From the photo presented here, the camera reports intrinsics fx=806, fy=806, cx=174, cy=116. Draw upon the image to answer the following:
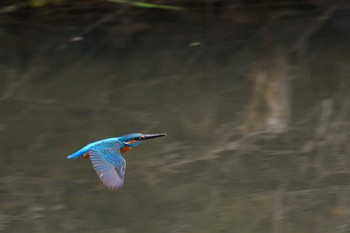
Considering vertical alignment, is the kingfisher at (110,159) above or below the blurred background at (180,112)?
above

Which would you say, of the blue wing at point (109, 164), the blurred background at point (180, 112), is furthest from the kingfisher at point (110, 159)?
the blurred background at point (180, 112)

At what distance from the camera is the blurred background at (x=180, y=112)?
2787mm

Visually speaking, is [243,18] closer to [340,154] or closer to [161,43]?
[161,43]

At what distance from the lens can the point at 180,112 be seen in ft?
12.0

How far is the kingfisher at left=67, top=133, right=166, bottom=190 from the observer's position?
2.14m

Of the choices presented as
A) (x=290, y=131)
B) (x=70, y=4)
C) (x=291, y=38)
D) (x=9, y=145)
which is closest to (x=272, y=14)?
(x=291, y=38)

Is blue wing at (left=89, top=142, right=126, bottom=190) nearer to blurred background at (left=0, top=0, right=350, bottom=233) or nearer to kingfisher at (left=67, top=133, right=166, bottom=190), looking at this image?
kingfisher at (left=67, top=133, right=166, bottom=190)

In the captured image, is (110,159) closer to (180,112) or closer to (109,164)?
(109,164)

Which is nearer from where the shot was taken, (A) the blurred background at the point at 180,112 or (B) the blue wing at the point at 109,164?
(B) the blue wing at the point at 109,164

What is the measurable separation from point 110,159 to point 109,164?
32mm

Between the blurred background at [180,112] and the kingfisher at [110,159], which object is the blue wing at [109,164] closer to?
the kingfisher at [110,159]

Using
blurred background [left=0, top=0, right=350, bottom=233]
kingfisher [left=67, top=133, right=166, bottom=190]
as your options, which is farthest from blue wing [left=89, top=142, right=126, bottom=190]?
blurred background [left=0, top=0, right=350, bottom=233]

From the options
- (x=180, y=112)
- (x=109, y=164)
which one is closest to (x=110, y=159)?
(x=109, y=164)

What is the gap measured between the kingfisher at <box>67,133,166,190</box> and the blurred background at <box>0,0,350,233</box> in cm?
35
